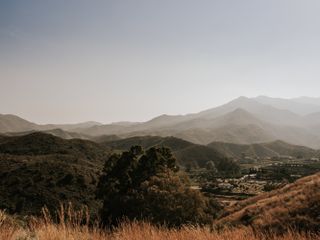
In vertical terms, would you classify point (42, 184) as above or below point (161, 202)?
below

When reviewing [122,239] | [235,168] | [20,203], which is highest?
[122,239]

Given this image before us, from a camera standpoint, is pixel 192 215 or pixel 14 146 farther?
pixel 14 146

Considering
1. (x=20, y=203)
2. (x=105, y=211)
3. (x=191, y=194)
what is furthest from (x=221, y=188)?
(x=191, y=194)

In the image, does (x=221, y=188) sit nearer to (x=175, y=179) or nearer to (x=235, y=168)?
(x=235, y=168)

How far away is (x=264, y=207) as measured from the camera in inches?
987

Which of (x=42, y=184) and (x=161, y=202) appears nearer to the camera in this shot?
(x=161, y=202)

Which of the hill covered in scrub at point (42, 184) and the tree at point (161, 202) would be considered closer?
the tree at point (161, 202)

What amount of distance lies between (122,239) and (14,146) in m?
136

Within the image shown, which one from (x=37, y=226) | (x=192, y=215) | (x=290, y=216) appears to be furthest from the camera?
(x=192, y=215)

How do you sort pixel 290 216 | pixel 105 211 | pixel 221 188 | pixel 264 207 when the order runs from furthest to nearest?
pixel 221 188, pixel 105 211, pixel 264 207, pixel 290 216

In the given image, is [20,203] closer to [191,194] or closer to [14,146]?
[191,194]

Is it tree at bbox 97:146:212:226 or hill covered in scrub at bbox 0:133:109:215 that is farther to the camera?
hill covered in scrub at bbox 0:133:109:215

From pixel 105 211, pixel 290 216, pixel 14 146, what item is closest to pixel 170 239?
pixel 290 216

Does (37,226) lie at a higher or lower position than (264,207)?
higher
